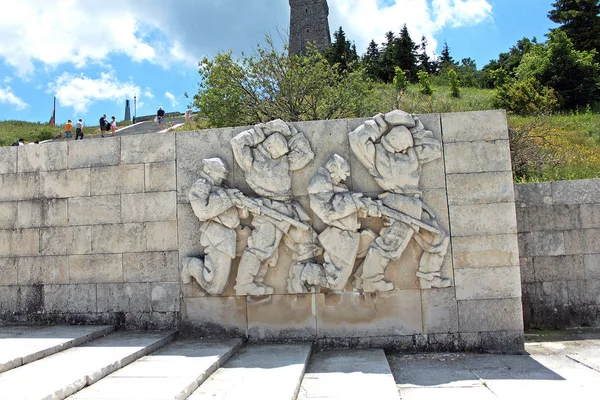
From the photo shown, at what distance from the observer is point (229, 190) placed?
18.4 feet

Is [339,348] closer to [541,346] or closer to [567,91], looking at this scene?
[541,346]

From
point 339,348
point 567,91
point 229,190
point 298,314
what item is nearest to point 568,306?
point 339,348

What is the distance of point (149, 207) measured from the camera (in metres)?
5.97

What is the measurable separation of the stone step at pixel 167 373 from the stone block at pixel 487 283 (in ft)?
9.18

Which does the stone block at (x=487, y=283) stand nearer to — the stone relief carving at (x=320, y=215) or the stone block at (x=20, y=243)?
→ the stone relief carving at (x=320, y=215)

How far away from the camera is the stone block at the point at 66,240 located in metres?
6.12

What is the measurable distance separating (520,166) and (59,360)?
28.7ft

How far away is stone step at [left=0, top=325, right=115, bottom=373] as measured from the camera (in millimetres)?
4273

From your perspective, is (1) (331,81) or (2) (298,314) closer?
(2) (298,314)

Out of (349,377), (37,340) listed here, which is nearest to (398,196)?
(349,377)

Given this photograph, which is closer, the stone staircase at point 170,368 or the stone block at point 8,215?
the stone staircase at point 170,368

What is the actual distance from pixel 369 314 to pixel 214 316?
1.95m

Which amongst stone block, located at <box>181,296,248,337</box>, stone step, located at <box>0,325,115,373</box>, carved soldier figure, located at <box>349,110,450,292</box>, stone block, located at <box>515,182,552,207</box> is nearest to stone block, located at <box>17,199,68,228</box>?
stone step, located at <box>0,325,115,373</box>

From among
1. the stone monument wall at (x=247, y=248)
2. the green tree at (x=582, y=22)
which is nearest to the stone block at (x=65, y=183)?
the stone monument wall at (x=247, y=248)
